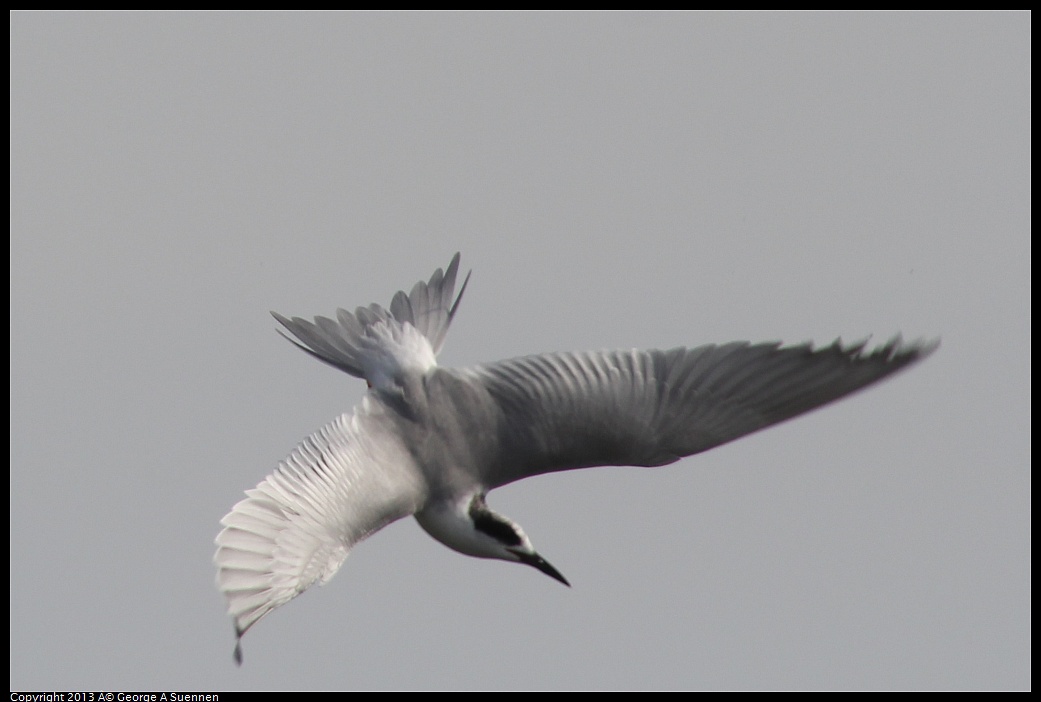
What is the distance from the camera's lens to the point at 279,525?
8297 millimetres

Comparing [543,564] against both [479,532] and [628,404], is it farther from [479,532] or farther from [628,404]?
[628,404]

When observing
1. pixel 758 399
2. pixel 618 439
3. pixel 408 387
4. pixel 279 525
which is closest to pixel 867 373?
pixel 758 399

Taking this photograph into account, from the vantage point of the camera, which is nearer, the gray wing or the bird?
the bird

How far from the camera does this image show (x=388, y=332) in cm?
954

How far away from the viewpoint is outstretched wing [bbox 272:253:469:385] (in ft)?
30.8

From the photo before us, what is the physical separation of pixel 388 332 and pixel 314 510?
1.49 metres

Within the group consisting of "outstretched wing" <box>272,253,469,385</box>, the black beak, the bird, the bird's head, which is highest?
"outstretched wing" <box>272,253,469,385</box>

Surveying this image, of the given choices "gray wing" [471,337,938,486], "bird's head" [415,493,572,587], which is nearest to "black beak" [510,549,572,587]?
"bird's head" [415,493,572,587]

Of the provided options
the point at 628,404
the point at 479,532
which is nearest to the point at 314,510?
the point at 479,532

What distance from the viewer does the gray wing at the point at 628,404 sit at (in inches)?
348

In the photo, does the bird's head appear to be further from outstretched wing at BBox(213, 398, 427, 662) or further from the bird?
outstretched wing at BBox(213, 398, 427, 662)

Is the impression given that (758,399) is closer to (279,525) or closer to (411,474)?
(411,474)

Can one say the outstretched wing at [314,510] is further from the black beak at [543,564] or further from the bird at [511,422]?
the black beak at [543,564]

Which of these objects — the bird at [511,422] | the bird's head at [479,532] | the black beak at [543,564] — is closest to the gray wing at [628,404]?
the bird at [511,422]
